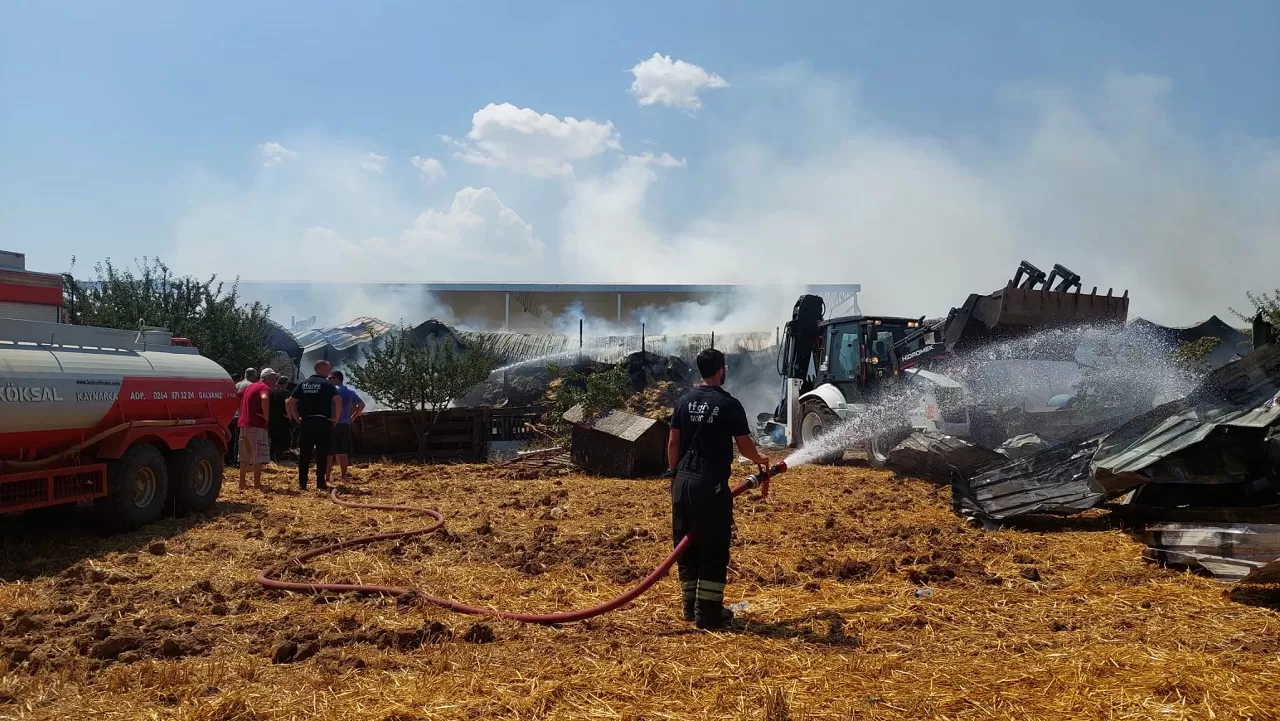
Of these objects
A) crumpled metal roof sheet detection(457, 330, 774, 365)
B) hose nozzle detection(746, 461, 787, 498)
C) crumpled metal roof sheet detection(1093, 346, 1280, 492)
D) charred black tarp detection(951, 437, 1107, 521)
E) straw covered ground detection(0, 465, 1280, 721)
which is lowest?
straw covered ground detection(0, 465, 1280, 721)

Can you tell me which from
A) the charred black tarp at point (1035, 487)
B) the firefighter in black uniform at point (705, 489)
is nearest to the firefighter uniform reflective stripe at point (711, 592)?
the firefighter in black uniform at point (705, 489)

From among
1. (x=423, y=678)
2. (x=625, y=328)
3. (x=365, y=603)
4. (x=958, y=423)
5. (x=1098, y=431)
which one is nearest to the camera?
(x=423, y=678)

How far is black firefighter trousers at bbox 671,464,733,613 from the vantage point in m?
5.26

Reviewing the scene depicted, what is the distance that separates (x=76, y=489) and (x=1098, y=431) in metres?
10.3

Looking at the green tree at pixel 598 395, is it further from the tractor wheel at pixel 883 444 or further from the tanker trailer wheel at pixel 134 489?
the tanker trailer wheel at pixel 134 489

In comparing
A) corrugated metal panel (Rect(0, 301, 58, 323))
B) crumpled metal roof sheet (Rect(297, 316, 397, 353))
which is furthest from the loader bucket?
crumpled metal roof sheet (Rect(297, 316, 397, 353))

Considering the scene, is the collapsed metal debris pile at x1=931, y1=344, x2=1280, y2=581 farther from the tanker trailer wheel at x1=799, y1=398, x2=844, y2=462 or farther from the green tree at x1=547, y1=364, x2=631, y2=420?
the green tree at x1=547, y1=364, x2=631, y2=420

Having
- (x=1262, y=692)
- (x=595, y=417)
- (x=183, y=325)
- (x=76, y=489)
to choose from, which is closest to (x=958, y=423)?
(x=595, y=417)

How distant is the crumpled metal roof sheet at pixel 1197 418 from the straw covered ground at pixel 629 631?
27.0 inches

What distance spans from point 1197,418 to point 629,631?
5719 mm

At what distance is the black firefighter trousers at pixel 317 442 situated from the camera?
451 inches

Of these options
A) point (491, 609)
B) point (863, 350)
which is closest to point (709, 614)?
point (491, 609)

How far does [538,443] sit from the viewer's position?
17.6m

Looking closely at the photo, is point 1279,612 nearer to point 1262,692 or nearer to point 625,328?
point 1262,692
